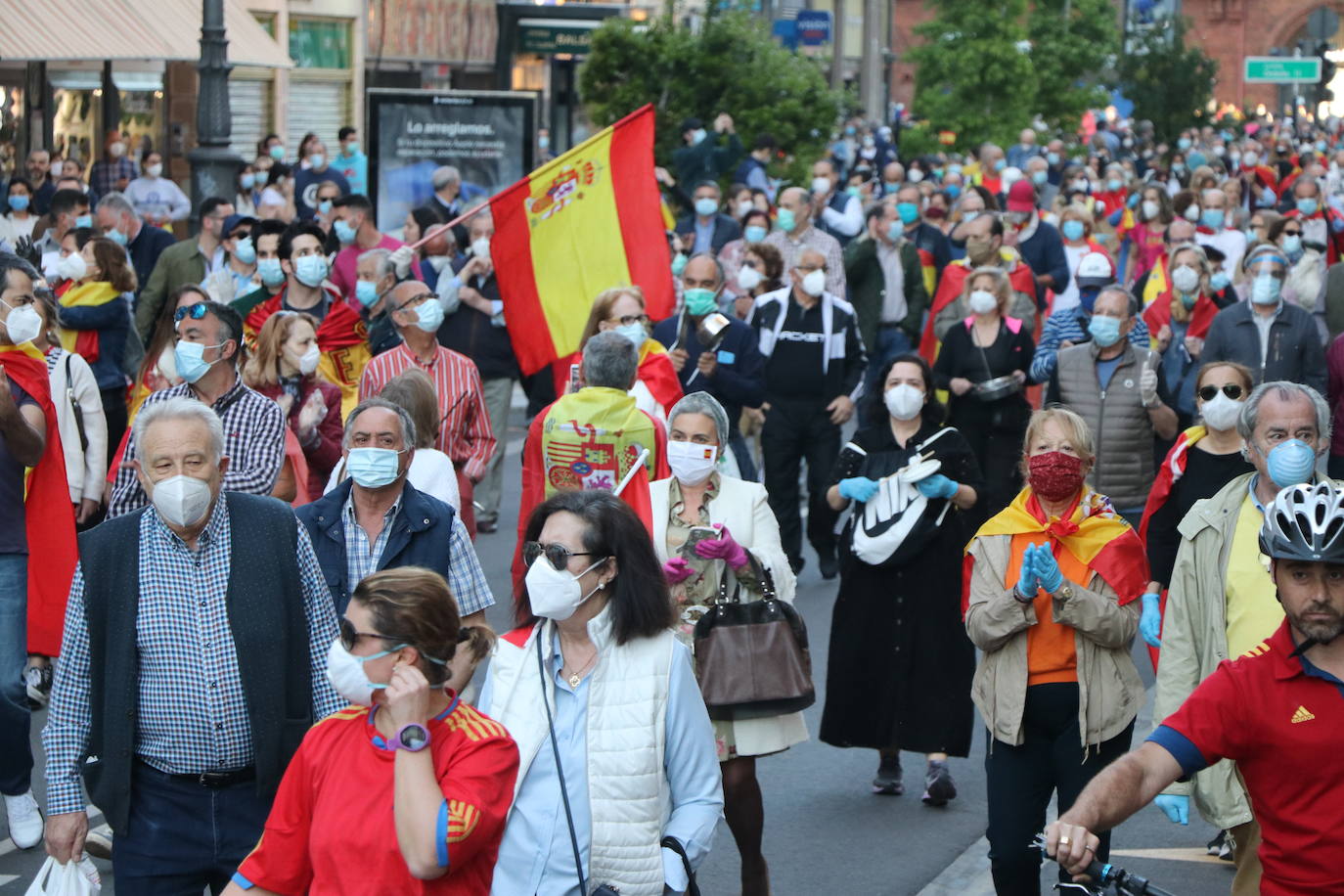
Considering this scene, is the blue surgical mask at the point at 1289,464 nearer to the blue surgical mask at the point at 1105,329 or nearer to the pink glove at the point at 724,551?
the pink glove at the point at 724,551

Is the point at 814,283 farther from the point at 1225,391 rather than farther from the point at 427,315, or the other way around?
the point at 1225,391

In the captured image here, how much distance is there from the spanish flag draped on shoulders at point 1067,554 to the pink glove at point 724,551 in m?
0.71

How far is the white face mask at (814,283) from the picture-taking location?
38.6 feet

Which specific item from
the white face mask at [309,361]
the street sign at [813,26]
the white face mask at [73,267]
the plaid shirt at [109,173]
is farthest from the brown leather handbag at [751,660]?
the street sign at [813,26]

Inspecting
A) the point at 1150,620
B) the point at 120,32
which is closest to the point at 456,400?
the point at 1150,620

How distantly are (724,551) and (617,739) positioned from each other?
1942mm

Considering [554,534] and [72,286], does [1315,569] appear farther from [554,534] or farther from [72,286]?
[72,286]

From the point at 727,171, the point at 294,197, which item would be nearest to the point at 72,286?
the point at 294,197

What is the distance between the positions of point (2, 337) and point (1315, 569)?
5087 millimetres

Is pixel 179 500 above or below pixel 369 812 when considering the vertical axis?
above

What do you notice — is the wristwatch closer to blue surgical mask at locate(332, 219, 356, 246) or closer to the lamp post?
blue surgical mask at locate(332, 219, 356, 246)

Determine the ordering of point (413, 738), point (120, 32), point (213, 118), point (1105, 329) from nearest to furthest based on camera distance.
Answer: point (413, 738)
point (1105, 329)
point (213, 118)
point (120, 32)

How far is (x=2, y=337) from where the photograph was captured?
7520mm

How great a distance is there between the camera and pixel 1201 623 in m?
5.77
